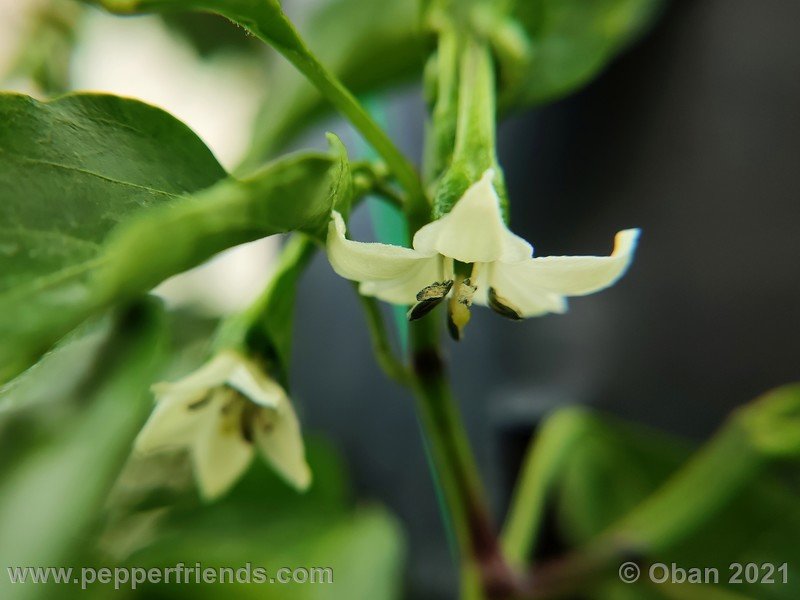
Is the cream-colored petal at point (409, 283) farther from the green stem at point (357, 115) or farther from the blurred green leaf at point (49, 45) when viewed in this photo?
the blurred green leaf at point (49, 45)

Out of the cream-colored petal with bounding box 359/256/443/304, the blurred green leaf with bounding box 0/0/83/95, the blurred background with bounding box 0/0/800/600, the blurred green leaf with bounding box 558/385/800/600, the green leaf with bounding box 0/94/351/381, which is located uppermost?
the blurred green leaf with bounding box 0/0/83/95

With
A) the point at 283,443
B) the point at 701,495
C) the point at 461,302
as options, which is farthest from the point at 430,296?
the point at 701,495

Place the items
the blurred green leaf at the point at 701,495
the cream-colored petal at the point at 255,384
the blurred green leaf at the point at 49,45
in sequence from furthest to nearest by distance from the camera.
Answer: the blurred green leaf at the point at 49,45 → the blurred green leaf at the point at 701,495 → the cream-colored petal at the point at 255,384

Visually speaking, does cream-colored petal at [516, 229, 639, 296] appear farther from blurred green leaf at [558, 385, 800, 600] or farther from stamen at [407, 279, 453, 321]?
blurred green leaf at [558, 385, 800, 600]

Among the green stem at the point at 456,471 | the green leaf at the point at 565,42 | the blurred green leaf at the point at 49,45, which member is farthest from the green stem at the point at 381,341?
the blurred green leaf at the point at 49,45

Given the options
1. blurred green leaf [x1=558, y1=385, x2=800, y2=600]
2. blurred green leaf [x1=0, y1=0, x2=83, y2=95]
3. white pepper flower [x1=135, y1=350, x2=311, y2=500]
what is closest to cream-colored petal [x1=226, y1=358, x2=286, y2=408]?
white pepper flower [x1=135, y1=350, x2=311, y2=500]
